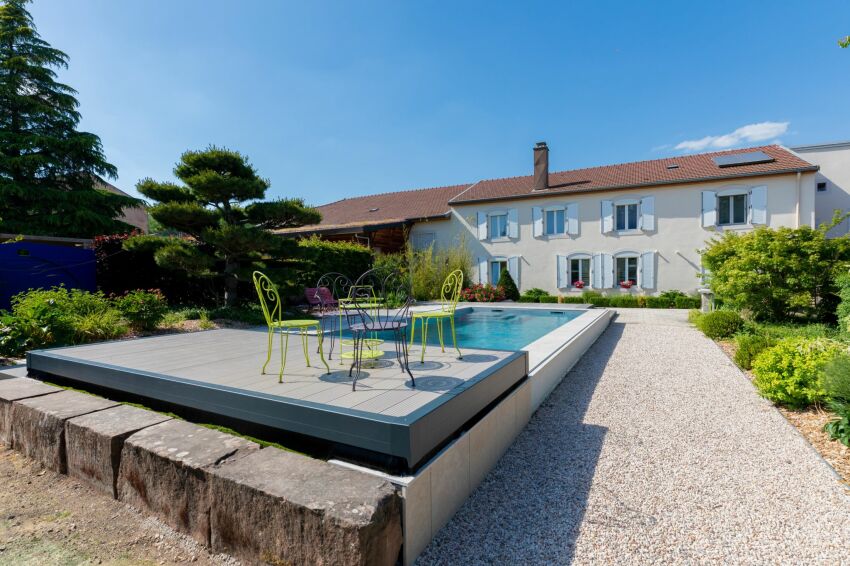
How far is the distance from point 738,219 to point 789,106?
13.9ft

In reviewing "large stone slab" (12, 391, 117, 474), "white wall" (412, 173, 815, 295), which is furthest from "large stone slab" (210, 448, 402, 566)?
"white wall" (412, 173, 815, 295)

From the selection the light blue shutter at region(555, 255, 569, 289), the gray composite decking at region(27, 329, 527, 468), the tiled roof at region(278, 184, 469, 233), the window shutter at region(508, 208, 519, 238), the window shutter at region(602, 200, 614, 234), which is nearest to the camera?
the gray composite decking at region(27, 329, 527, 468)

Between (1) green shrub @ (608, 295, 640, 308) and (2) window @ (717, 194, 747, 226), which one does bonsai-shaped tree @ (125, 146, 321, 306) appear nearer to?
(1) green shrub @ (608, 295, 640, 308)

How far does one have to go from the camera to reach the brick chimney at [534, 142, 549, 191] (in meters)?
16.8

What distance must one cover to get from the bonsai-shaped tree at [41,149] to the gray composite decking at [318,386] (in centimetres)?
1404

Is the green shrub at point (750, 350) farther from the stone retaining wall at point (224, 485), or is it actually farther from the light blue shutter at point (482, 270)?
the light blue shutter at point (482, 270)

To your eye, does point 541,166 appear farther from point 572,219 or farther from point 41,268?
point 41,268

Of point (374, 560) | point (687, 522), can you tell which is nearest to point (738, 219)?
point (687, 522)

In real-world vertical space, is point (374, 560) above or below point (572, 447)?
above

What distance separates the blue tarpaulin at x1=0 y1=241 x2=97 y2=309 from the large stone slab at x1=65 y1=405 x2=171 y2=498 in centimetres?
692

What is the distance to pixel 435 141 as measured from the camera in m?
14.6

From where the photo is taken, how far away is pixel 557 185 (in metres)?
16.8

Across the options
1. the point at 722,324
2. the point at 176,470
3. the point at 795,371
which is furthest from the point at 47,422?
the point at 722,324

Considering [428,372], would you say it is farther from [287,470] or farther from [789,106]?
[789,106]
